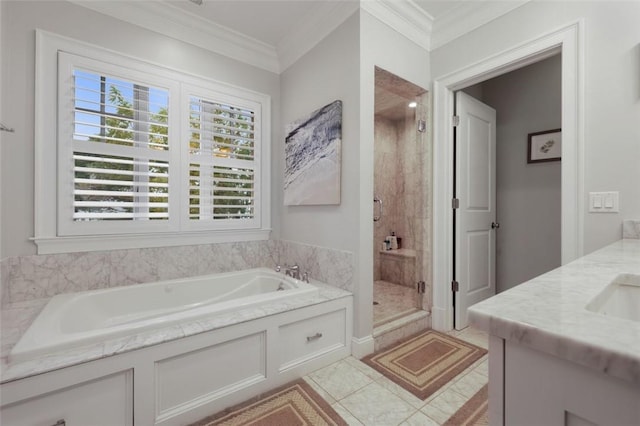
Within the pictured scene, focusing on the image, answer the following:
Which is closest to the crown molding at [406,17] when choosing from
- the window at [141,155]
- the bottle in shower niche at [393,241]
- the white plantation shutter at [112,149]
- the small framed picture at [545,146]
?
the window at [141,155]

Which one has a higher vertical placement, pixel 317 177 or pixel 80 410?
pixel 317 177

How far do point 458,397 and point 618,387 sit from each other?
1.55 m

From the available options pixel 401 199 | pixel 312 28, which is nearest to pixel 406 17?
pixel 312 28

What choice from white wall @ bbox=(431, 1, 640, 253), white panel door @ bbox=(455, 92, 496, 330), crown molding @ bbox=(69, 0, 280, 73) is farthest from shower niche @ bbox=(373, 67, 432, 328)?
crown molding @ bbox=(69, 0, 280, 73)

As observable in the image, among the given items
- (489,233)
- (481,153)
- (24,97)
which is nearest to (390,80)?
(481,153)

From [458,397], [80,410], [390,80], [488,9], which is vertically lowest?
[458,397]

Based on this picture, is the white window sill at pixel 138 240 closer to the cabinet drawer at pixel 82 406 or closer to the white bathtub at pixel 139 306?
the white bathtub at pixel 139 306

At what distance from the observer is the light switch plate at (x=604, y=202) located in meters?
1.63

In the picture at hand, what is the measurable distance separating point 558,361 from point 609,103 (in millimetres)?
1966

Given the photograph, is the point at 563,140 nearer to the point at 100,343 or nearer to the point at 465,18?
the point at 465,18

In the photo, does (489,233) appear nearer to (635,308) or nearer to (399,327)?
(399,327)

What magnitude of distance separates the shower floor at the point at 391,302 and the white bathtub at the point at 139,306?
888 millimetres

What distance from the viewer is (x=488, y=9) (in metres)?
2.17

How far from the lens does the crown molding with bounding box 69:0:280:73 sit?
7.22 ft
